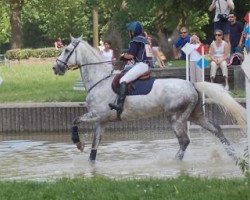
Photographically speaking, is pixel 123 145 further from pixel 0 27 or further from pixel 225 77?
pixel 0 27

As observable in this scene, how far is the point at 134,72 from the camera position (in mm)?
14844

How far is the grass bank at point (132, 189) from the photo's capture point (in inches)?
355

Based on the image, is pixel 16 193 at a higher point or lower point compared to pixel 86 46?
lower

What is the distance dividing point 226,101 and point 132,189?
5.11 meters

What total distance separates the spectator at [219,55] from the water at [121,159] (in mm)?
3901

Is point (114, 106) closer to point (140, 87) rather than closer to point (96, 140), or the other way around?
point (140, 87)

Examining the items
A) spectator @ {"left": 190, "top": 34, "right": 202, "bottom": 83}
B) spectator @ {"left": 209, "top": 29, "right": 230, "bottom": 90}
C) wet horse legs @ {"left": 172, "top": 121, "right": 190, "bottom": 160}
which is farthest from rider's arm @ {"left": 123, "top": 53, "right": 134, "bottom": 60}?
spectator @ {"left": 209, "top": 29, "right": 230, "bottom": 90}

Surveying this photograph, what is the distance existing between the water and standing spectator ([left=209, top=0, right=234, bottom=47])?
5947 millimetres

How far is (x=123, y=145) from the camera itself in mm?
16938

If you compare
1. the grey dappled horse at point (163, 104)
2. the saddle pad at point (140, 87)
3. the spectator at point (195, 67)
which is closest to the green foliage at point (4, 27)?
the spectator at point (195, 67)

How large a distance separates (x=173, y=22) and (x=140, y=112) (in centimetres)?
1597

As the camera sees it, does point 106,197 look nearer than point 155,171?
Yes

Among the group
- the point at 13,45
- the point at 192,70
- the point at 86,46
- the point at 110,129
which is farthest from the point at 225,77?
the point at 13,45

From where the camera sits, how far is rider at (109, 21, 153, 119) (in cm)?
1467
